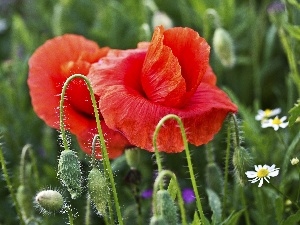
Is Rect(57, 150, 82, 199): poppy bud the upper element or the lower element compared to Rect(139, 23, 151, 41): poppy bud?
lower

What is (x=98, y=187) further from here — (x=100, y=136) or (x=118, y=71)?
(x=118, y=71)

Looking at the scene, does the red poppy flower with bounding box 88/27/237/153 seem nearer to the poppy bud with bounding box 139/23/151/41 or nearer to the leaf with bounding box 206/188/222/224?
the leaf with bounding box 206/188/222/224

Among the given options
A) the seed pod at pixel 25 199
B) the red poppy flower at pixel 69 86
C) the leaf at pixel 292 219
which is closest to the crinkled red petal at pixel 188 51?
the red poppy flower at pixel 69 86

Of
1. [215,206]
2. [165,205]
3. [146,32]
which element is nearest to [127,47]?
[146,32]

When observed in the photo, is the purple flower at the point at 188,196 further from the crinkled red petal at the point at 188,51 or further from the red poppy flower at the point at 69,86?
the crinkled red petal at the point at 188,51

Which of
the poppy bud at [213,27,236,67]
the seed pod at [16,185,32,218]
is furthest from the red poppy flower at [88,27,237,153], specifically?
the poppy bud at [213,27,236,67]

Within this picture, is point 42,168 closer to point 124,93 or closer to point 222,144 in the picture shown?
point 222,144
